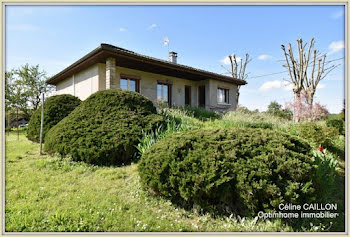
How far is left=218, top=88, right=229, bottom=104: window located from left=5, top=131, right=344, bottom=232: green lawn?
38.4 feet

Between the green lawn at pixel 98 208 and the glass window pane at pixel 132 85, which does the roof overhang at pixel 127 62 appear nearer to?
the glass window pane at pixel 132 85

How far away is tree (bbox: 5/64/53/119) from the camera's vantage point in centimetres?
2006

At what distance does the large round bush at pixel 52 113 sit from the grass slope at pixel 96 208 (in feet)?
10.3

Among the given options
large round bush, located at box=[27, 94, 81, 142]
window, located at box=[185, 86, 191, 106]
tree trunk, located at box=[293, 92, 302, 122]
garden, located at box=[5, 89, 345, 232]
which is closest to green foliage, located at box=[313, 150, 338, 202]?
garden, located at box=[5, 89, 345, 232]

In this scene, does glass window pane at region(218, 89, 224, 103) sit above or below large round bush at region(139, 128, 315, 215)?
above

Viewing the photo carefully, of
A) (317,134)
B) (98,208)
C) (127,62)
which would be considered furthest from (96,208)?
(127,62)

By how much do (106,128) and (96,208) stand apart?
8.62 ft

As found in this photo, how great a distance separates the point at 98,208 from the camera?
317 centimetres

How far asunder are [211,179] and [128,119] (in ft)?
11.3

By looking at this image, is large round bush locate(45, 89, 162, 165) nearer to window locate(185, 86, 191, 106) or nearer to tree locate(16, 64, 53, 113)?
window locate(185, 86, 191, 106)

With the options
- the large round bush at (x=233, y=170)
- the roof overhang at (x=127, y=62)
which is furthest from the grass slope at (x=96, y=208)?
the roof overhang at (x=127, y=62)

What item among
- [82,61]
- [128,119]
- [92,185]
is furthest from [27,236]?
[82,61]

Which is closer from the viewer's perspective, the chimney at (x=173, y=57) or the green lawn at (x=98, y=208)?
the green lawn at (x=98, y=208)

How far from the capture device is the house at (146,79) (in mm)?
9531
